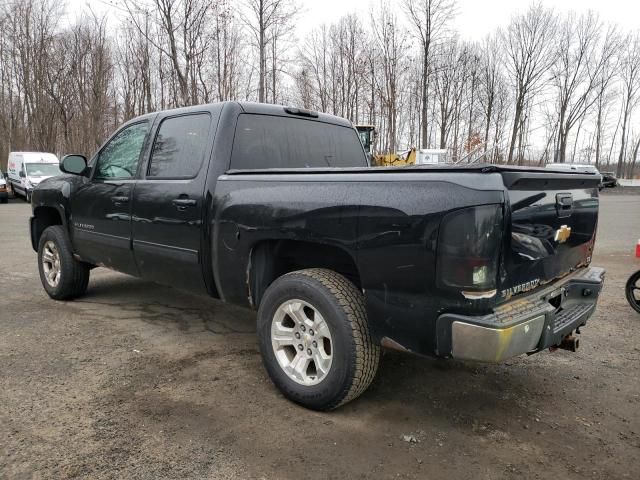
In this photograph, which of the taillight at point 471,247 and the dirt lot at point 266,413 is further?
the dirt lot at point 266,413

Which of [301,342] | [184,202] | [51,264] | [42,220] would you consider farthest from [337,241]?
[42,220]

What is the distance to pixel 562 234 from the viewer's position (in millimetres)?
2961

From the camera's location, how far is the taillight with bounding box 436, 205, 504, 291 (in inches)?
90.9

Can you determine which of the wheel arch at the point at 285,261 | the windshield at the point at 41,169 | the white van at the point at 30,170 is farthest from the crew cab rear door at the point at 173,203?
the windshield at the point at 41,169

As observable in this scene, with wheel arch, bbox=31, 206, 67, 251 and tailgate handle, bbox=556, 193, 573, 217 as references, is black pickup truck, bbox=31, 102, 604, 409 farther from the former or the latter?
wheel arch, bbox=31, 206, 67, 251

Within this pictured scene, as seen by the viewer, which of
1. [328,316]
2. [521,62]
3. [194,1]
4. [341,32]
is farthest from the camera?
[521,62]

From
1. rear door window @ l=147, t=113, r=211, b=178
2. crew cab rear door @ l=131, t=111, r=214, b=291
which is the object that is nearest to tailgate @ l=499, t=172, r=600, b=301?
crew cab rear door @ l=131, t=111, r=214, b=291

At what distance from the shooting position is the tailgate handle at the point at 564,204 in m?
2.86

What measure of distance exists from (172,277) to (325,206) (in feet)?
5.71

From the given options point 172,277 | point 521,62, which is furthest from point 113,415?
point 521,62

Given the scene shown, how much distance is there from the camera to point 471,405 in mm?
3174

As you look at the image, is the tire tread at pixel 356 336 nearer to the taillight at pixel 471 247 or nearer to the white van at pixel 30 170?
the taillight at pixel 471 247

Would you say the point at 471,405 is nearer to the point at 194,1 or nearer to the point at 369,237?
the point at 369,237

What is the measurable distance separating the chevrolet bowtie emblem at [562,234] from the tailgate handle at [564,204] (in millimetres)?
83
